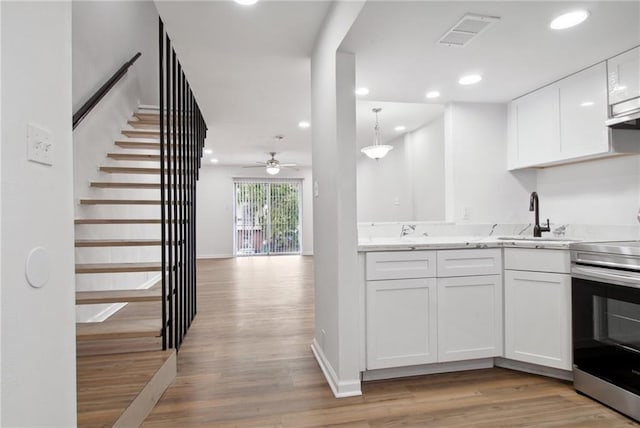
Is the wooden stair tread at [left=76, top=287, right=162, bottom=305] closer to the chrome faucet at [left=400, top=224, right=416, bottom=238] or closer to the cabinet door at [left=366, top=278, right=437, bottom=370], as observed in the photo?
the cabinet door at [left=366, top=278, right=437, bottom=370]

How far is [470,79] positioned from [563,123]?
0.81 meters

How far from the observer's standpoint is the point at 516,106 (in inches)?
125

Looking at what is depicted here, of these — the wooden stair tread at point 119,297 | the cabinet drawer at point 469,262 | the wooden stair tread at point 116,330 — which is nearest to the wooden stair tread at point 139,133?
the wooden stair tread at point 119,297

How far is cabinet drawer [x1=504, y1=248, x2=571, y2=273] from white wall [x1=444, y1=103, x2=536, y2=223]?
81 centimetres

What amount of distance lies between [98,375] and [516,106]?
3884mm

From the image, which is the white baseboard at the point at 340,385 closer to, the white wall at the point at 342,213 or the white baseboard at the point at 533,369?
the white wall at the point at 342,213

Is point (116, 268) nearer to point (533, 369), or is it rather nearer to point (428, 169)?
point (533, 369)

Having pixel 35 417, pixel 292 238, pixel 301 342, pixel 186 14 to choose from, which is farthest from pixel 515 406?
pixel 292 238

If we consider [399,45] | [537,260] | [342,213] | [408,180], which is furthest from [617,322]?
[408,180]

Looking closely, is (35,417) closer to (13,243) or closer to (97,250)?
(13,243)

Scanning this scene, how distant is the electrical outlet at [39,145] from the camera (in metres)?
1.00

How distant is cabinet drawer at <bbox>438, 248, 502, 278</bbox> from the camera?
7.88 ft

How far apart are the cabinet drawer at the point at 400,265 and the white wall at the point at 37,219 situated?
163 cm

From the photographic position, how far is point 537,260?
7.84ft
